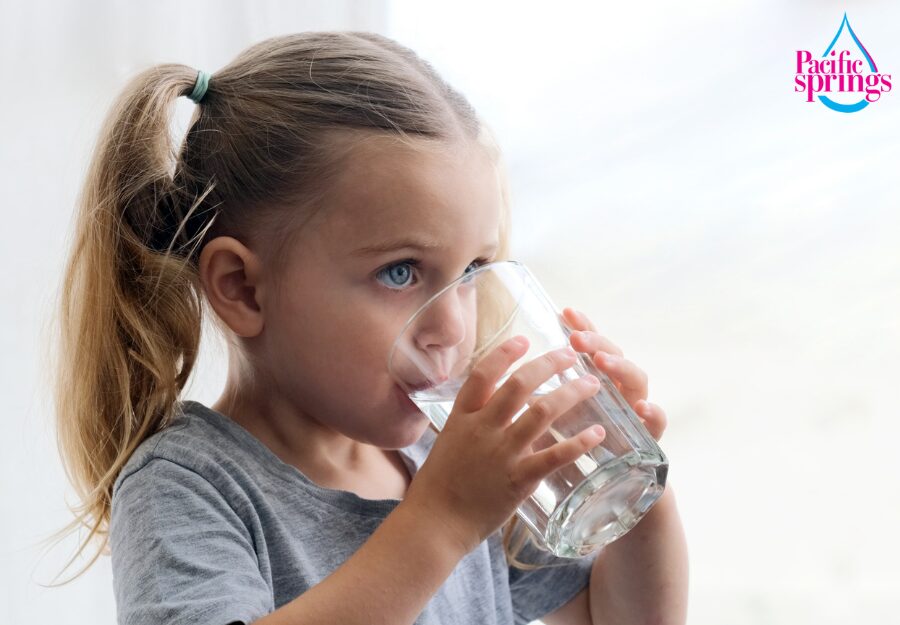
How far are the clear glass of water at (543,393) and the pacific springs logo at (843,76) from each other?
85 cm

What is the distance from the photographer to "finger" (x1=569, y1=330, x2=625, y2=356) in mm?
781

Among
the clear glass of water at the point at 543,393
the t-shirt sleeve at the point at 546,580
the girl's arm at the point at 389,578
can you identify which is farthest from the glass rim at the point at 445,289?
the t-shirt sleeve at the point at 546,580

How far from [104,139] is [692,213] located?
0.83 meters

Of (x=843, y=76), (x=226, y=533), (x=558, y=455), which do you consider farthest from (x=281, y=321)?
(x=843, y=76)

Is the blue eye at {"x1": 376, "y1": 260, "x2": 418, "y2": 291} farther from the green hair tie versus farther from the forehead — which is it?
the green hair tie

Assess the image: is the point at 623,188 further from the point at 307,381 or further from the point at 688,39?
the point at 307,381

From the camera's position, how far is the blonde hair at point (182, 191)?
892 millimetres

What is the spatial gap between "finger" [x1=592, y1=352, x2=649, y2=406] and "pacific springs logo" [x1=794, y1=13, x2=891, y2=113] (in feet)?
2.54

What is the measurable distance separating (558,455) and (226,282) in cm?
34

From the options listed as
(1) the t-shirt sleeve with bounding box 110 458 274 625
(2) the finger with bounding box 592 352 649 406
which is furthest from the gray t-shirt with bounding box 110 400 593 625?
(2) the finger with bounding box 592 352 649 406

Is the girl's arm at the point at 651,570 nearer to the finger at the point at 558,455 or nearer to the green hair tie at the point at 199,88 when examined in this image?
the finger at the point at 558,455

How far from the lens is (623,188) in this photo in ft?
5.00

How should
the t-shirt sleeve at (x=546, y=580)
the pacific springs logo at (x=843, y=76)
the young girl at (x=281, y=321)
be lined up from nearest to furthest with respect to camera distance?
the young girl at (x=281, y=321) < the t-shirt sleeve at (x=546, y=580) < the pacific springs logo at (x=843, y=76)

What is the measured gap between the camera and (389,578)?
73 centimetres
